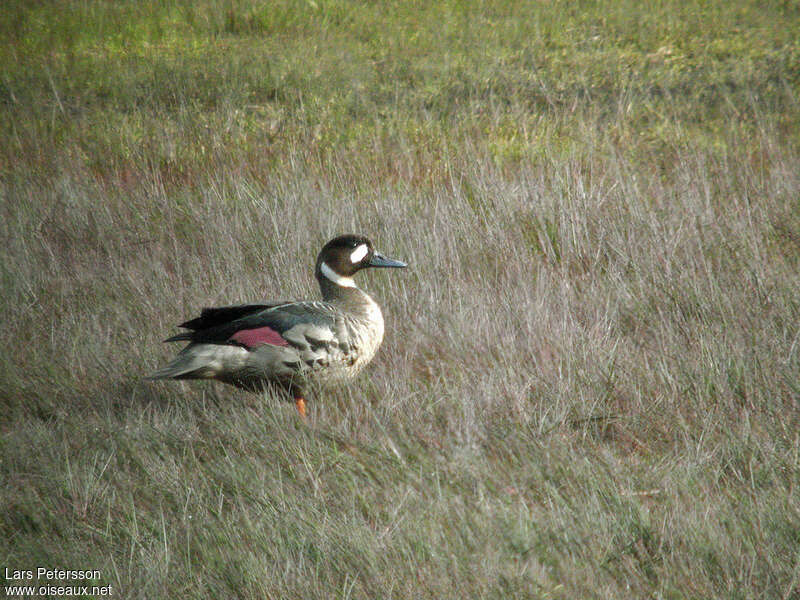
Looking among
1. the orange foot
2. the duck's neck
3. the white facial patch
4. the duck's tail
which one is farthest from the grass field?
the white facial patch

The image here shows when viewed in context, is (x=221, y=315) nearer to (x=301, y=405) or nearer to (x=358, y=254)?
(x=301, y=405)

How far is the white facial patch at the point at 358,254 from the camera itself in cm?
361

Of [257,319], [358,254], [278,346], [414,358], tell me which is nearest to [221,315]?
[257,319]

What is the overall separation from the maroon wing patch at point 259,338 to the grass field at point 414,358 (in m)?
0.22

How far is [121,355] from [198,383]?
0.41 metres

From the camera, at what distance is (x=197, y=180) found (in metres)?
5.91

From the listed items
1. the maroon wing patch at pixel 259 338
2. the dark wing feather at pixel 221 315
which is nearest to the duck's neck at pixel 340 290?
the dark wing feather at pixel 221 315

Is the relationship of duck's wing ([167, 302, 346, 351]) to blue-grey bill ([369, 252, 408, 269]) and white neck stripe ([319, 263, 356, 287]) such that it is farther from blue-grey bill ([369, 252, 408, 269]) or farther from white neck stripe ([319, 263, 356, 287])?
blue-grey bill ([369, 252, 408, 269])

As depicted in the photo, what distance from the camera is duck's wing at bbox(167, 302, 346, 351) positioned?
312cm

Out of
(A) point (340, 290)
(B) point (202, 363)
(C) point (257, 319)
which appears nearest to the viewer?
(B) point (202, 363)

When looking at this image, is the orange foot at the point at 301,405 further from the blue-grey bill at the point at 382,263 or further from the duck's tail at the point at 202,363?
the blue-grey bill at the point at 382,263

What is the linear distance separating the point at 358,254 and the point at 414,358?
0.51 metres

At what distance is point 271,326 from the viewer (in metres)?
3.14

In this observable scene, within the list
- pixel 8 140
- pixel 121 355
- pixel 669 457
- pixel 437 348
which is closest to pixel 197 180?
pixel 8 140
